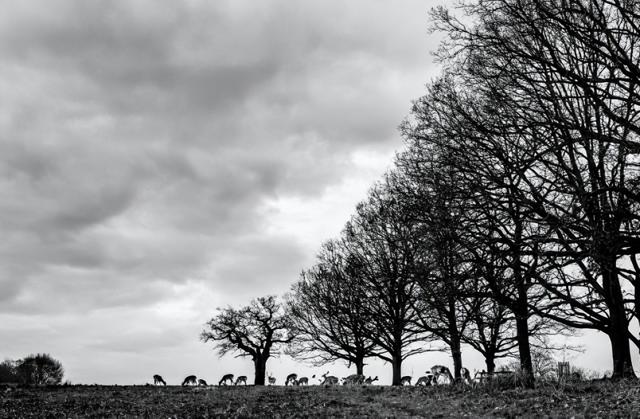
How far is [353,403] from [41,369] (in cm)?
4785

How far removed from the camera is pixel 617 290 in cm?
1491

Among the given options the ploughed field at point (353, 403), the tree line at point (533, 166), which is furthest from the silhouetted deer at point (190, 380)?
the tree line at point (533, 166)

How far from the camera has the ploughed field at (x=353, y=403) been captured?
11398 mm

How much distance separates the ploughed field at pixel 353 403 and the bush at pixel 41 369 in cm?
3342

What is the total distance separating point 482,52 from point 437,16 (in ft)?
4.44

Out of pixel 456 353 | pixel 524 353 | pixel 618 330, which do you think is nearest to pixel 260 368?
pixel 456 353

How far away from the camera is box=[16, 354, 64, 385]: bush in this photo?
1893 inches

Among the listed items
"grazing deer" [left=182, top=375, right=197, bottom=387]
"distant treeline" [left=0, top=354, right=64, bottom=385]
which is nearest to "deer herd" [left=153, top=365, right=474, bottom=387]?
"grazing deer" [left=182, top=375, right=197, bottom=387]

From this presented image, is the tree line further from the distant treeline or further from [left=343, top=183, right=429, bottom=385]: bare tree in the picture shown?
the distant treeline

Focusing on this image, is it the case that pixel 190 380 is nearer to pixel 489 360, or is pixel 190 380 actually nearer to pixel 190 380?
pixel 190 380

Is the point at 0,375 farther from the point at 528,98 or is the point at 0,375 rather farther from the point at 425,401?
the point at 528,98

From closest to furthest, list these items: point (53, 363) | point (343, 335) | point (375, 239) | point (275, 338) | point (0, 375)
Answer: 1. point (375, 239)
2. point (343, 335)
3. point (275, 338)
4. point (0, 375)
5. point (53, 363)

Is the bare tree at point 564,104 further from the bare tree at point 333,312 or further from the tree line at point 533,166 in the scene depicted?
the bare tree at point 333,312

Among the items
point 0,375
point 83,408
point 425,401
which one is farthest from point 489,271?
point 0,375
